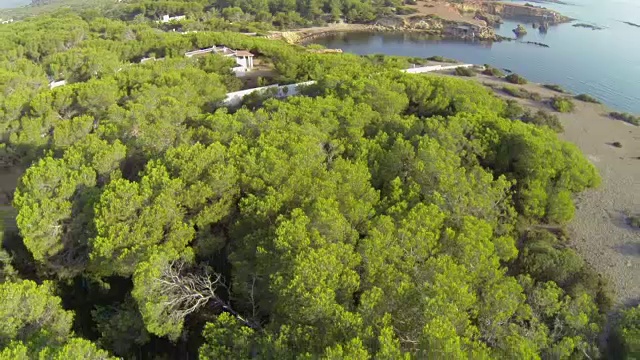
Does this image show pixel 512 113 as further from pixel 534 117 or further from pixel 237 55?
pixel 237 55

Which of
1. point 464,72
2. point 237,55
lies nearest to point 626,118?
point 464,72

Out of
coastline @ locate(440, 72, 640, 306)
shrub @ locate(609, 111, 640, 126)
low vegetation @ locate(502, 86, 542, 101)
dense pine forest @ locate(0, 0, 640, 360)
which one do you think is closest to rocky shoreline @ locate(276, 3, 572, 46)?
low vegetation @ locate(502, 86, 542, 101)

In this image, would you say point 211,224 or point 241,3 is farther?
point 241,3

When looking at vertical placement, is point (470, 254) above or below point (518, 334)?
above

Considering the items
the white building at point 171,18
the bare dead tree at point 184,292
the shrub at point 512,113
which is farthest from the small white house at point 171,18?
the bare dead tree at point 184,292

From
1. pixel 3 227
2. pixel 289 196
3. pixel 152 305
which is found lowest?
pixel 3 227

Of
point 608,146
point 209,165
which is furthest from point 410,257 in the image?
point 608,146

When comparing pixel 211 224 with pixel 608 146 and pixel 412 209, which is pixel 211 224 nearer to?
pixel 412 209
